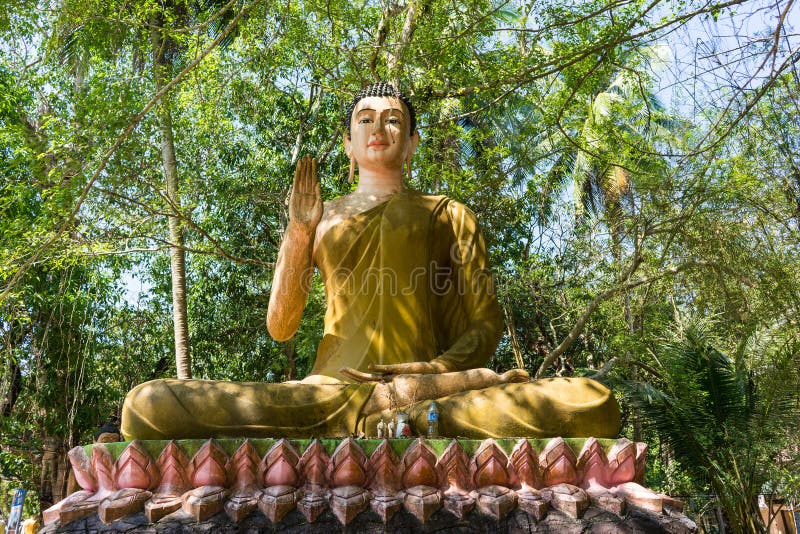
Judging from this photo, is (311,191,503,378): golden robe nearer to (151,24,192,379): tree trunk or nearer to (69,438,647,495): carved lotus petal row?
(69,438,647,495): carved lotus petal row

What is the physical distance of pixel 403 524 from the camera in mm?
3189

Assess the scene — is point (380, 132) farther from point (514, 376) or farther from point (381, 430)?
point (381, 430)

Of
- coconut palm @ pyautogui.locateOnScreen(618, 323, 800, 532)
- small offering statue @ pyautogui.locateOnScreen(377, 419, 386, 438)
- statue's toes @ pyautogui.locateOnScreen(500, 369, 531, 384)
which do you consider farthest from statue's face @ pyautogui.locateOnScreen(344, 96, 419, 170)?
coconut palm @ pyautogui.locateOnScreen(618, 323, 800, 532)

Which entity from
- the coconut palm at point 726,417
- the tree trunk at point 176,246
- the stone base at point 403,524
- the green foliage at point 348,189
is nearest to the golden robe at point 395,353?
the stone base at point 403,524

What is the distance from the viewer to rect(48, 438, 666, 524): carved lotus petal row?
3174mm

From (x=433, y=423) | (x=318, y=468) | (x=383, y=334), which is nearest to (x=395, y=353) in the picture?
(x=383, y=334)

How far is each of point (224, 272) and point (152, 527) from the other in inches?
392

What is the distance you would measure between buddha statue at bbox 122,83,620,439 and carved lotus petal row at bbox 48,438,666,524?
0.27m

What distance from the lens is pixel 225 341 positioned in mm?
13000

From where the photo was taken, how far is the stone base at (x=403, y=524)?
3115 mm

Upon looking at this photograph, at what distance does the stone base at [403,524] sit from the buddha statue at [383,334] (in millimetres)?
477

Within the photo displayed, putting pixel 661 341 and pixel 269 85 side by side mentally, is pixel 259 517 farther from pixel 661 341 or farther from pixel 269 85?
pixel 269 85

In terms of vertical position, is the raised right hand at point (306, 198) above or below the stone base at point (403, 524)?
above

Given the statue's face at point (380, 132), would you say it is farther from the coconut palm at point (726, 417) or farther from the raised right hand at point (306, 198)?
the coconut palm at point (726, 417)
